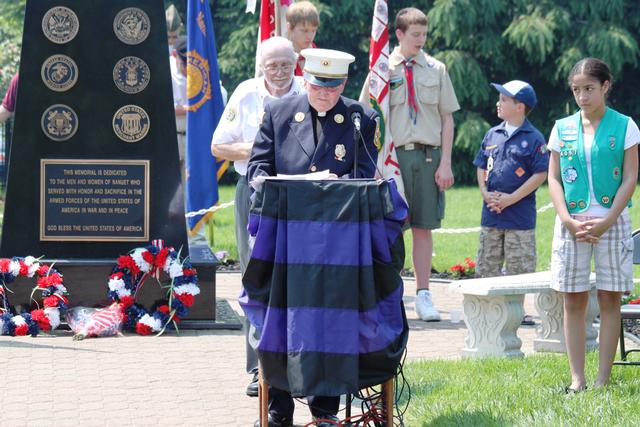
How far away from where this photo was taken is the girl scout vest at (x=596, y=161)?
6.16m

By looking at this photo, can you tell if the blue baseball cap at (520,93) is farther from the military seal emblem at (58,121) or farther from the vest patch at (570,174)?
the military seal emblem at (58,121)

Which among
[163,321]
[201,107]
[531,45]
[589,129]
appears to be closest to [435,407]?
[589,129]

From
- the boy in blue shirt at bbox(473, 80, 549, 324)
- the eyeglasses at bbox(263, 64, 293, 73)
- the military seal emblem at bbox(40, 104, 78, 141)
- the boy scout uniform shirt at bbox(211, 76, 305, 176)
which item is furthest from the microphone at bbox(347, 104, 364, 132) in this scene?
the military seal emblem at bbox(40, 104, 78, 141)

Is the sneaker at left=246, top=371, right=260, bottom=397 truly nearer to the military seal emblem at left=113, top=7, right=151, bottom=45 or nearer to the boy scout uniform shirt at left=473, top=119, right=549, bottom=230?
the boy scout uniform shirt at left=473, top=119, right=549, bottom=230

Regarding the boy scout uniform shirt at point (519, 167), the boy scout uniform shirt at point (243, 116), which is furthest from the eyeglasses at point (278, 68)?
the boy scout uniform shirt at point (519, 167)

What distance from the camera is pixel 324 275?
497 cm

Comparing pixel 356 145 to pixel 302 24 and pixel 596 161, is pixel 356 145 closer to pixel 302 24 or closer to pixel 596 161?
pixel 596 161

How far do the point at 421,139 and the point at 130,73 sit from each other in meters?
2.33

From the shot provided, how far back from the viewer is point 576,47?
25.5 m

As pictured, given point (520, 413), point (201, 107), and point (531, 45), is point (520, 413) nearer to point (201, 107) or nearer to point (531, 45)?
point (201, 107)

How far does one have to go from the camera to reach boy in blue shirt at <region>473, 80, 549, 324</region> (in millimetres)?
8914

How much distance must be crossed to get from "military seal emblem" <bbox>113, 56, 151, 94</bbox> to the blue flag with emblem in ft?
10.5

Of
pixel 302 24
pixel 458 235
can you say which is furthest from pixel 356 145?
pixel 458 235

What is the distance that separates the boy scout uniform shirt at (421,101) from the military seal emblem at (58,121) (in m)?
2.52
